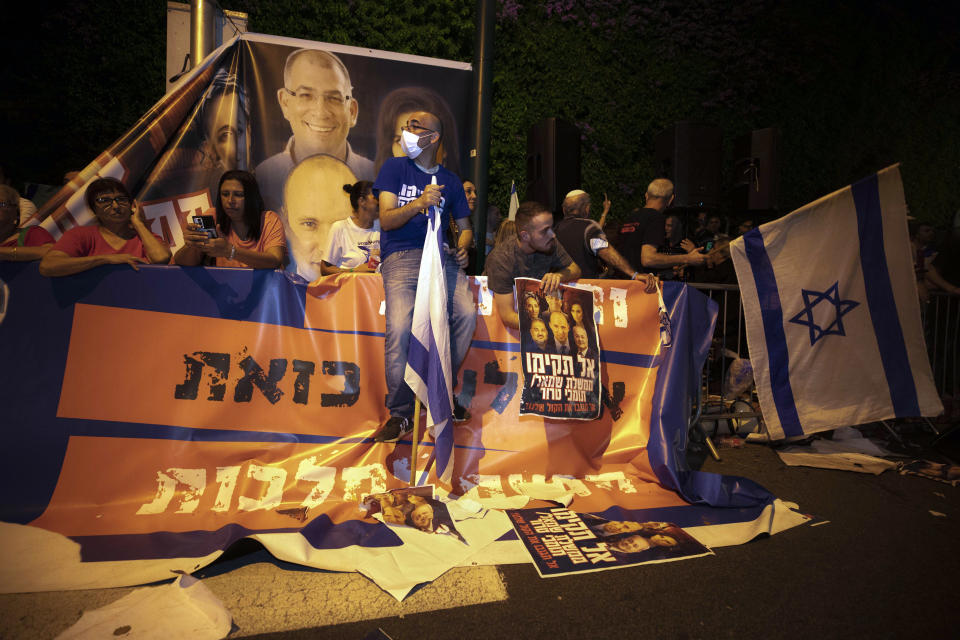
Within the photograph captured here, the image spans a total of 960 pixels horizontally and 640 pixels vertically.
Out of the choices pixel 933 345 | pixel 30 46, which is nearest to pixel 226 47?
pixel 30 46

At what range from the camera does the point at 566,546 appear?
8.95 feet

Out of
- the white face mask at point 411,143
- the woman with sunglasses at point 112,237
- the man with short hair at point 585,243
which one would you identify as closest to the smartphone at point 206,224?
the woman with sunglasses at point 112,237

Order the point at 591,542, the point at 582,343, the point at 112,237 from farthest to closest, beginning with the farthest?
1. the point at 582,343
2. the point at 112,237
3. the point at 591,542

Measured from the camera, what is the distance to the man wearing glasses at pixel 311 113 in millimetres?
6020

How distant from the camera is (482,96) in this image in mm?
6176

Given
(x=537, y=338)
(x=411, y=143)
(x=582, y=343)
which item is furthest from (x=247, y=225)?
(x=582, y=343)

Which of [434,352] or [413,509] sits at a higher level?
[434,352]

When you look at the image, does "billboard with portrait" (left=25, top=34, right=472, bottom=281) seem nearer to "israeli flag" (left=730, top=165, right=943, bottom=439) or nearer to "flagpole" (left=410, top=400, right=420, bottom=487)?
"flagpole" (left=410, top=400, right=420, bottom=487)

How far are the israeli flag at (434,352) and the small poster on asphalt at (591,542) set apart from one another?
0.58 metres

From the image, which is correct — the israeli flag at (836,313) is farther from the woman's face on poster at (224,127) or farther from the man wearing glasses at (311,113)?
the woman's face on poster at (224,127)

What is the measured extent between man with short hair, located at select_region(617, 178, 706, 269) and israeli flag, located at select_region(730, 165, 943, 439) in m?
0.58

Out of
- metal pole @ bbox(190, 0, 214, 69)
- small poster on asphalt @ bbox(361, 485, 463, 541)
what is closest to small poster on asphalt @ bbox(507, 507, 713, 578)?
small poster on asphalt @ bbox(361, 485, 463, 541)

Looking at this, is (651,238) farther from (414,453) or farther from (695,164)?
(695,164)

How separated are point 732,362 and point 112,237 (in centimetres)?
545
